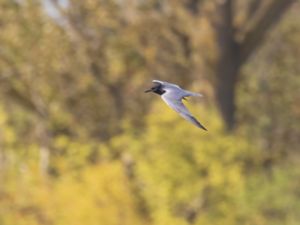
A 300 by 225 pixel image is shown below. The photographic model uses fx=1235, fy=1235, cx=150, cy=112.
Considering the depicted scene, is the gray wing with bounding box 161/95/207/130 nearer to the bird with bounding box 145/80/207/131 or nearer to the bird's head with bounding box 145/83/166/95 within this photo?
the bird with bounding box 145/80/207/131

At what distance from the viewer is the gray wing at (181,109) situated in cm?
878

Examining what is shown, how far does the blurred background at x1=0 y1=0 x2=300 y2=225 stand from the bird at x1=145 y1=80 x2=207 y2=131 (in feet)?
60.5

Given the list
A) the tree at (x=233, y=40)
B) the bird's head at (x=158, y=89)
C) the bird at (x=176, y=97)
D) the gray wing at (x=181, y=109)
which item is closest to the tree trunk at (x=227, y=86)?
the tree at (x=233, y=40)

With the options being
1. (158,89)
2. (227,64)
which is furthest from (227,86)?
(158,89)

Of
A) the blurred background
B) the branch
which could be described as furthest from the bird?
the branch

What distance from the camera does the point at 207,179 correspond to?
28.7 m

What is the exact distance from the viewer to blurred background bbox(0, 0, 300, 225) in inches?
1134

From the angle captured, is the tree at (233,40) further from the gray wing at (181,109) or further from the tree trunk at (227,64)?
the gray wing at (181,109)

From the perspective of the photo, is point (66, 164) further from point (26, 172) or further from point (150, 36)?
point (150, 36)

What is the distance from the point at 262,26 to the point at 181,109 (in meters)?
23.6

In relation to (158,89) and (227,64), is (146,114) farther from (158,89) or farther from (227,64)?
(158,89)

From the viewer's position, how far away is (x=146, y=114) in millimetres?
32500

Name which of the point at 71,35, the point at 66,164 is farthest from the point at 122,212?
the point at 71,35

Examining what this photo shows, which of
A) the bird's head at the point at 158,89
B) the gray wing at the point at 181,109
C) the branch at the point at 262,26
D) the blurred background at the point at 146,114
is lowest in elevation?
the gray wing at the point at 181,109
